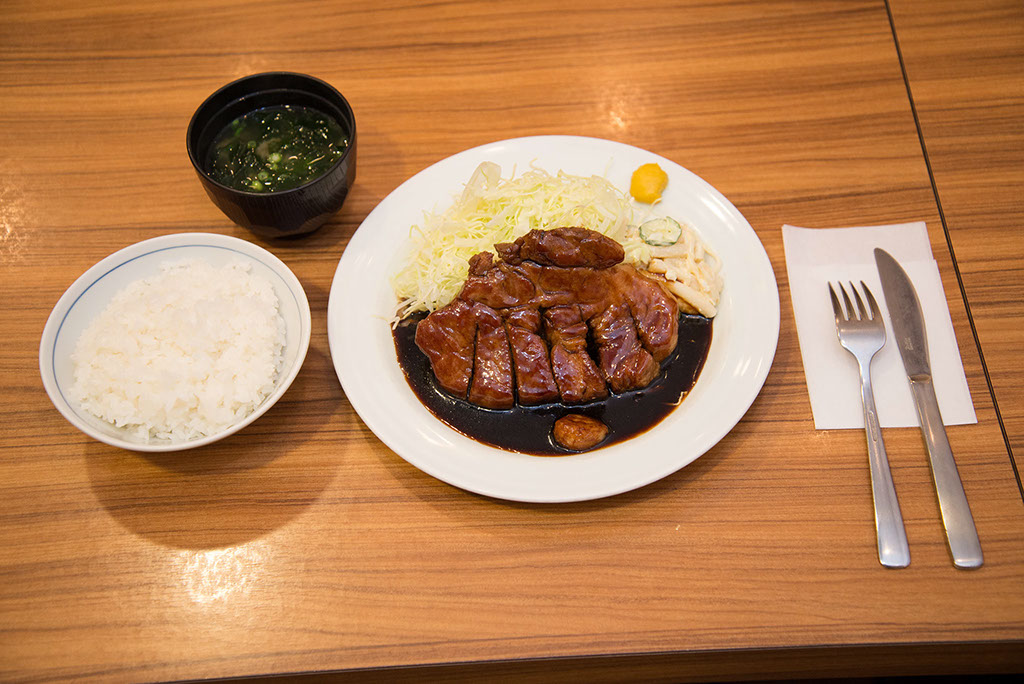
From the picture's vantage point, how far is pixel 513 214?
2877mm

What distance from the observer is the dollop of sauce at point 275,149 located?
282 cm

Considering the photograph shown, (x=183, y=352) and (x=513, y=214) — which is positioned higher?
(x=513, y=214)

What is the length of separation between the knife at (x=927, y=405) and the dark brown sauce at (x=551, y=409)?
28.8 inches

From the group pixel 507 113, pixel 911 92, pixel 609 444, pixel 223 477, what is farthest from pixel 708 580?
pixel 911 92

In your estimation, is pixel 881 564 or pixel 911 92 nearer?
pixel 881 564

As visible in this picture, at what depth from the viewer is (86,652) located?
2.08m

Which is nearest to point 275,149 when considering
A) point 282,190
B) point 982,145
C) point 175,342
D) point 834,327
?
point 282,190

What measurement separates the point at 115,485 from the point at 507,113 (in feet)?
7.67

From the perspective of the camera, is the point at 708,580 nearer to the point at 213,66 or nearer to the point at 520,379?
the point at 520,379

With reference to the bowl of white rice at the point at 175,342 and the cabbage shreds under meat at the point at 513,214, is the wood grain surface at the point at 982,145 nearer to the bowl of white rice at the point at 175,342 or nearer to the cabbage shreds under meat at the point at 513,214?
the cabbage shreds under meat at the point at 513,214

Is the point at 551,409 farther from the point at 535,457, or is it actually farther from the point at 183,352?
the point at 183,352

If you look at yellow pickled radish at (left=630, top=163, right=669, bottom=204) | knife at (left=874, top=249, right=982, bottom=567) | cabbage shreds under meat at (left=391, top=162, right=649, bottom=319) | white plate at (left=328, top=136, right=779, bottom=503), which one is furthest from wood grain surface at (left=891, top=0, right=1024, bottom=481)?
cabbage shreds under meat at (left=391, top=162, right=649, bottom=319)

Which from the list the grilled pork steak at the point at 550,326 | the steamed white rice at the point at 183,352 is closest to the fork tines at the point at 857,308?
the grilled pork steak at the point at 550,326

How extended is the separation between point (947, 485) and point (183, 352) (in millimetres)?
2592
